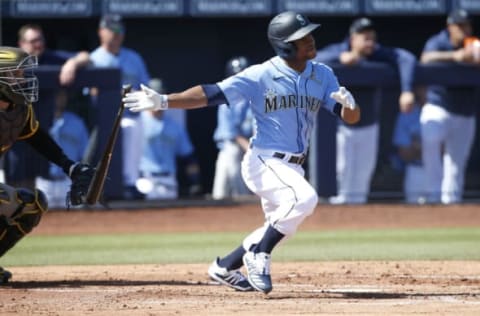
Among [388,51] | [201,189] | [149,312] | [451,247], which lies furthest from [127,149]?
[149,312]

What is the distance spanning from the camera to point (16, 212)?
6812 millimetres

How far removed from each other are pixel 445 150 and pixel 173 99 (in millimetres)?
6467

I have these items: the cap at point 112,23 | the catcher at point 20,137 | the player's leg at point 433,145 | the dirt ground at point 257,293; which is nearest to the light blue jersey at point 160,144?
the cap at point 112,23

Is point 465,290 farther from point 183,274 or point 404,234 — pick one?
point 404,234

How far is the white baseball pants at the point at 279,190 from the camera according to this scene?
6320mm

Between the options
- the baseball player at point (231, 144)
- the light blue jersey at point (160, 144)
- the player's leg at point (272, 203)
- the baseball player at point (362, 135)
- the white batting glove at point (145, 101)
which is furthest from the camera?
the light blue jersey at point (160, 144)

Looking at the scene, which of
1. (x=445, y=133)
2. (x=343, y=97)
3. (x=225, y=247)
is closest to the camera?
(x=343, y=97)

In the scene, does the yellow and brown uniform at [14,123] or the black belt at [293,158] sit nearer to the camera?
the black belt at [293,158]

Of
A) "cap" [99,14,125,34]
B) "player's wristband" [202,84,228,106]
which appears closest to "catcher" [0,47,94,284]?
"player's wristband" [202,84,228,106]

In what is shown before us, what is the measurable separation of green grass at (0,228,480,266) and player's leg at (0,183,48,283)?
5.18 ft

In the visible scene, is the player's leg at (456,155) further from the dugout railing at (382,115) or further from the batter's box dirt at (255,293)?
the batter's box dirt at (255,293)

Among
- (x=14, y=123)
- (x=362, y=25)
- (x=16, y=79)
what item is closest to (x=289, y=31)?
(x=16, y=79)

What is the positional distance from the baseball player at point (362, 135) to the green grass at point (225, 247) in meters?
1.42

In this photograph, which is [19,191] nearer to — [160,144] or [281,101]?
[281,101]
